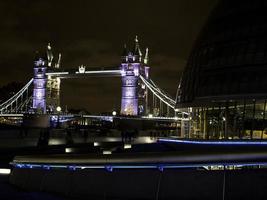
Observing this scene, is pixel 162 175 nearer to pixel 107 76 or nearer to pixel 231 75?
pixel 231 75

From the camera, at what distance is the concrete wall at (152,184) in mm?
13133

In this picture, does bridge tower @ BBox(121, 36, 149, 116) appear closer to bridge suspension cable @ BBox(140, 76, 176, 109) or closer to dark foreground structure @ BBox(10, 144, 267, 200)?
bridge suspension cable @ BBox(140, 76, 176, 109)

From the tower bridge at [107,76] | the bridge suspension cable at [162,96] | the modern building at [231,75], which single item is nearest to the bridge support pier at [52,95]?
the tower bridge at [107,76]

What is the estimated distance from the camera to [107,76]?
142625mm

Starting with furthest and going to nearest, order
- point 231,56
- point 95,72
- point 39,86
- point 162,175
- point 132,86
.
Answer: point 39,86
point 95,72
point 132,86
point 231,56
point 162,175

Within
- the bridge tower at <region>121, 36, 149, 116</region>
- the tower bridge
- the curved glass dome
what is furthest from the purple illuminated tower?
the curved glass dome

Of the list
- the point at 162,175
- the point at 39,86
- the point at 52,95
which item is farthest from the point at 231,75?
the point at 39,86

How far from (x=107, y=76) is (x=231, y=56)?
108202 millimetres

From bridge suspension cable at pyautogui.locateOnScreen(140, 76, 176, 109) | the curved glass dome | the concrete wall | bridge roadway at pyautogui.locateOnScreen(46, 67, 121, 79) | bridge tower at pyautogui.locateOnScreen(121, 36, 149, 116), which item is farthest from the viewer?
bridge roadway at pyautogui.locateOnScreen(46, 67, 121, 79)

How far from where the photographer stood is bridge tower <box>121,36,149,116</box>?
130 metres

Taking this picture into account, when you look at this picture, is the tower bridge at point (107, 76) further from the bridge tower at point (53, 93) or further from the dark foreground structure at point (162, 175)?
the dark foreground structure at point (162, 175)

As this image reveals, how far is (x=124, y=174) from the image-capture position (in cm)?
1501

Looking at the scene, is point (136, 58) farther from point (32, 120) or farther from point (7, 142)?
point (7, 142)

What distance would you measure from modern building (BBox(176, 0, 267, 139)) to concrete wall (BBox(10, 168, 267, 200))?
18.3 metres
